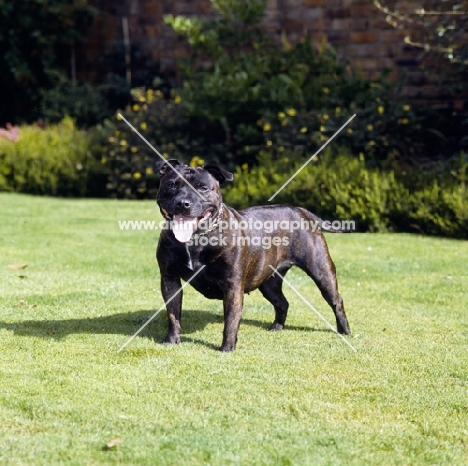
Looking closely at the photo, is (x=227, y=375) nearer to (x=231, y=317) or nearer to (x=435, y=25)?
(x=231, y=317)

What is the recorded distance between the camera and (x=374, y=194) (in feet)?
39.3

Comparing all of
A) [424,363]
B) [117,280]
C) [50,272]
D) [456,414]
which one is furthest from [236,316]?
[50,272]

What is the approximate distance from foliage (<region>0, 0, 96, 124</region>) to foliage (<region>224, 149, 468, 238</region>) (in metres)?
6.58

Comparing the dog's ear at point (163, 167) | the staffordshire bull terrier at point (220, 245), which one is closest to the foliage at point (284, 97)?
the staffordshire bull terrier at point (220, 245)

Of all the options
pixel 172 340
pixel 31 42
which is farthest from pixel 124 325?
pixel 31 42

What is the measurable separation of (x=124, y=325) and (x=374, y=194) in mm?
6045

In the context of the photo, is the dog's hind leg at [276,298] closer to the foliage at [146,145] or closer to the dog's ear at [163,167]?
the dog's ear at [163,167]

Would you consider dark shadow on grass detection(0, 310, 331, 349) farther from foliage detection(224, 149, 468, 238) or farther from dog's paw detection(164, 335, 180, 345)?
foliage detection(224, 149, 468, 238)

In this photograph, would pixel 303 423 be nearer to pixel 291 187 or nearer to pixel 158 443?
pixel 158 443

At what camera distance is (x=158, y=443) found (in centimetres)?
429

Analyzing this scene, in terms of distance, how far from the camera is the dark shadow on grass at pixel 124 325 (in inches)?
255

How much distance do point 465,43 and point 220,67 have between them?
165 inches

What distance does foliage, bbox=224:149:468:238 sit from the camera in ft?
38.4

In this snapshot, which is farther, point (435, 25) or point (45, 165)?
point (45, 165)
